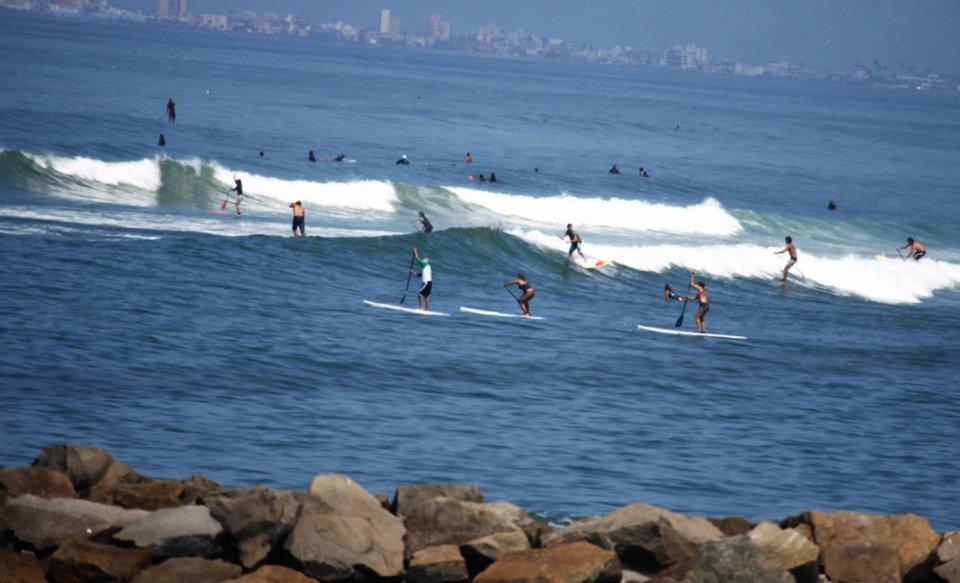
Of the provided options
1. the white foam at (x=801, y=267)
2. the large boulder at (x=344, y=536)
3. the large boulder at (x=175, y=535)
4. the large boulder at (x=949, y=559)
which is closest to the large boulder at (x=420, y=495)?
the large boulder at (x=344, y=536)

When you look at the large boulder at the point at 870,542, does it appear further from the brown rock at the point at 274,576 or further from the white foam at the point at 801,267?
the white foam at the point at 801,267

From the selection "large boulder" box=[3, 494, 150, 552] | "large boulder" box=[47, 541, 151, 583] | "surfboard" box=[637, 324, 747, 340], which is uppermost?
"large boulder" box=[3, 494, 150, 552]

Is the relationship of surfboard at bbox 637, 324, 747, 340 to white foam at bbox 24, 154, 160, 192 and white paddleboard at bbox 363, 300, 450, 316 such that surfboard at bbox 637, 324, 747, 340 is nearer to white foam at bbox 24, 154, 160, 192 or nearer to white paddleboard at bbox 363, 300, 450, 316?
white paddleboard at bbox 363, 300, 450, 316

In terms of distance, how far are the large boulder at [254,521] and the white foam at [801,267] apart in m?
26.6

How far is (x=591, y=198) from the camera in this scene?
5625 centimetres

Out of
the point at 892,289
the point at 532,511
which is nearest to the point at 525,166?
the point at 892,289

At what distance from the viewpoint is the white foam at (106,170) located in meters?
44.8

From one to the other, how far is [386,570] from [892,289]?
31.5m

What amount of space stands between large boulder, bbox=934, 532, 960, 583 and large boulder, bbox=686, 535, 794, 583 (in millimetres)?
1628

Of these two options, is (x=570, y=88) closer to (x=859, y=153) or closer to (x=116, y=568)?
(x=859, y=153)

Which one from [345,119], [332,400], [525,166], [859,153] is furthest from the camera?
[859,153]

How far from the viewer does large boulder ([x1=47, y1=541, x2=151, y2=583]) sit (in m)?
9.90

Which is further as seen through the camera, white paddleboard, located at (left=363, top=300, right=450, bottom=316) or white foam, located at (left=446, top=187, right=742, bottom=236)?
white foam, located at (left=446, top=187, right=742, bottom=236)

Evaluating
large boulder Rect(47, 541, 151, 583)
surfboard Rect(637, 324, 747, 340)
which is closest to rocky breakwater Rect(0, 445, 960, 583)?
large boulder Rect(47, 541, 151, 583)
